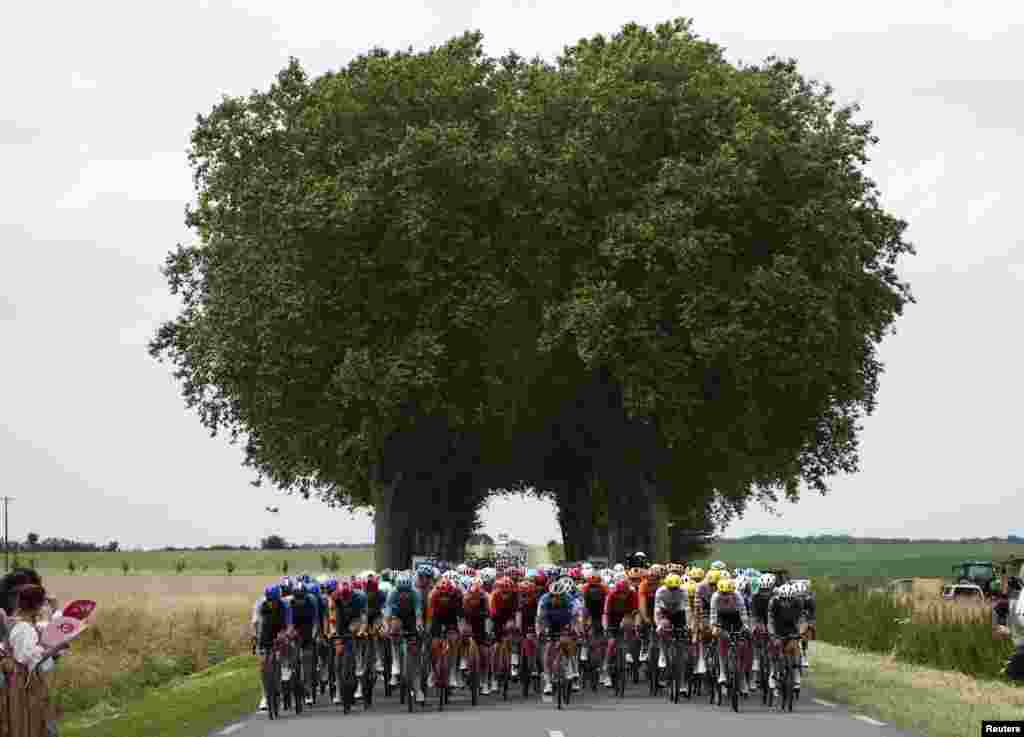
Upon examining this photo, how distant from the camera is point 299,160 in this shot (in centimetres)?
5716

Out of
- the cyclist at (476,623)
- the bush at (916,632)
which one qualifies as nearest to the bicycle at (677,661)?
Result: the cyclist at (476,623)

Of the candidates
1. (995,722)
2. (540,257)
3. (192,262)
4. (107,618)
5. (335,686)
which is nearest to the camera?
(995,722)

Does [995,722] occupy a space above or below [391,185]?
below

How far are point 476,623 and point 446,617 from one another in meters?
0.62

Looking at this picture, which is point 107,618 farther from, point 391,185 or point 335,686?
point 335,686

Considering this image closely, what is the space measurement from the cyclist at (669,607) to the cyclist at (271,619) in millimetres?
5542

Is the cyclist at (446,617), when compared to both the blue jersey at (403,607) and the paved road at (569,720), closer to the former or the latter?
the blue jersey at (403,607)

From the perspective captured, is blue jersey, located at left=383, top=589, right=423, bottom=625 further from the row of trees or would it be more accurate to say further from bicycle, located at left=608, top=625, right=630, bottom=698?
the row of trees

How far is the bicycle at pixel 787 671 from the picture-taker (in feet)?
90.7

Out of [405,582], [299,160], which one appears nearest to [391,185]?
[299,160]

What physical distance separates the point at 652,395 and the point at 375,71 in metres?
12.7

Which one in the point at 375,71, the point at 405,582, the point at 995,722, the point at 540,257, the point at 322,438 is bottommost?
the point at 995,722

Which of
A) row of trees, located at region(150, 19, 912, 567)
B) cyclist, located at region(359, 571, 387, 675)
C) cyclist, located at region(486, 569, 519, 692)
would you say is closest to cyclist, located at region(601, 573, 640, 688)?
cyclist, located at region(486, 569, 519, 692)

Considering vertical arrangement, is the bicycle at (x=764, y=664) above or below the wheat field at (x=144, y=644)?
below
